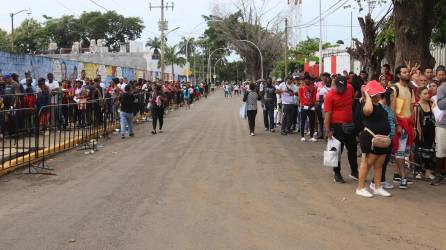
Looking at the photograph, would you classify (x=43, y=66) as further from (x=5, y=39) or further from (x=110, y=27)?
(x=110, y=27)

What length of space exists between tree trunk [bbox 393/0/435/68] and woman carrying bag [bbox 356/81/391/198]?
461cm

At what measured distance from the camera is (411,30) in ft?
39.2

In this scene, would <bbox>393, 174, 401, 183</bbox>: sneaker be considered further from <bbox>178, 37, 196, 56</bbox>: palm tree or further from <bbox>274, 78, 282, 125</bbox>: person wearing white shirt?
<bbox>178, 37, 196, 56</bbox>: palm tree

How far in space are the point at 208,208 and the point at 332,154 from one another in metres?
2.56

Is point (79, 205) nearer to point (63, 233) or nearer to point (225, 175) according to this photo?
point (63, 233)

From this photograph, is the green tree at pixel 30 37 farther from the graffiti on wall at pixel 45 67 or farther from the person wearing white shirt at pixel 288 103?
the person wearing white shirt at pixel 288 103

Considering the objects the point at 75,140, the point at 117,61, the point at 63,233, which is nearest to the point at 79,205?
the point at 63,233

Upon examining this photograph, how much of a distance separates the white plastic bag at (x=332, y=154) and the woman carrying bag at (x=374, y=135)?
2.74ft

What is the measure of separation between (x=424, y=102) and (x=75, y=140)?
8.84 meters

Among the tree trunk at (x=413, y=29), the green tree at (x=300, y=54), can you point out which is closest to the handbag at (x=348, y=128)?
the tree trunk at (x=413, y=29)

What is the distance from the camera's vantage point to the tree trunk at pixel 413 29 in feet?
38.9

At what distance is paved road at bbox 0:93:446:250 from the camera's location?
19.2 ft

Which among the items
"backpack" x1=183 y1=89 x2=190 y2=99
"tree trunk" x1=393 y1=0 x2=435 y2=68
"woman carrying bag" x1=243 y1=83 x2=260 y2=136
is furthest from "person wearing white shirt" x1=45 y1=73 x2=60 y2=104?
"backpack" x1=183 y1=89 x2=190 y2=99

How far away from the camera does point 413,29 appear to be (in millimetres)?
11938
